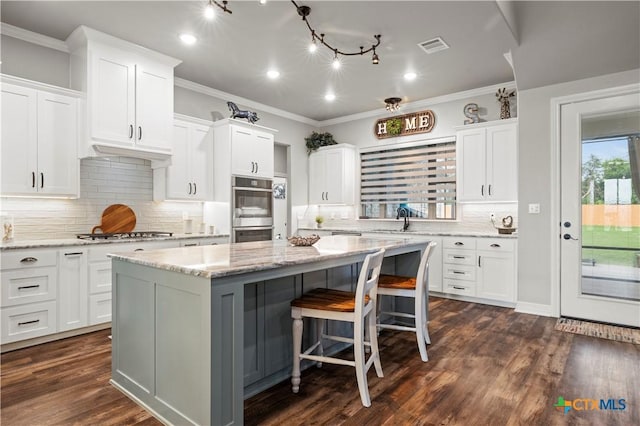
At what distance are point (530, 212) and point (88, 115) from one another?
16.0 ft

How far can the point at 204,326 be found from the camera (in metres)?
1.77

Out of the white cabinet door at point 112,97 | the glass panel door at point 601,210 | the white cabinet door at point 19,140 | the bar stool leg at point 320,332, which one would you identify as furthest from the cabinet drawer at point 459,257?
the white cabinet door at point 19,140

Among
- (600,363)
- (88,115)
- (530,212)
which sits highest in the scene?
(88,115)

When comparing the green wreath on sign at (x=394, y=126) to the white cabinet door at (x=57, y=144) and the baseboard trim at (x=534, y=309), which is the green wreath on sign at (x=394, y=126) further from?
the white cabinet door at (x=57, y=144)

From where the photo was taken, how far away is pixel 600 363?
9.36 feet

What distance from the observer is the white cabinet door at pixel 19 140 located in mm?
3285

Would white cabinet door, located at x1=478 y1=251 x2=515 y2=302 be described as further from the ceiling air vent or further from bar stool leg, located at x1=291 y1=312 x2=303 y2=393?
bar stool leg, located at x1=291 y1=312 x2=303 y2=393

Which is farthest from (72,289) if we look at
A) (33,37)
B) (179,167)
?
(33,37)

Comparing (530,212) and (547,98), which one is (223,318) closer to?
(530,212)

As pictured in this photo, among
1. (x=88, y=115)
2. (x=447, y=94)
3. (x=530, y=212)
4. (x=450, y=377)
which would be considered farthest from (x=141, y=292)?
(x=447, y=94)

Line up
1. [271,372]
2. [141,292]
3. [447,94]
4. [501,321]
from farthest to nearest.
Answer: [447,94], [501,321], [271,372], [141,292]

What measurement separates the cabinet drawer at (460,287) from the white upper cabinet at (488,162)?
117 cm

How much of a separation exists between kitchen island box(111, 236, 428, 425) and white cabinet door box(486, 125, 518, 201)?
293 centimetres

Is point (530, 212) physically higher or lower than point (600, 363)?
higher
